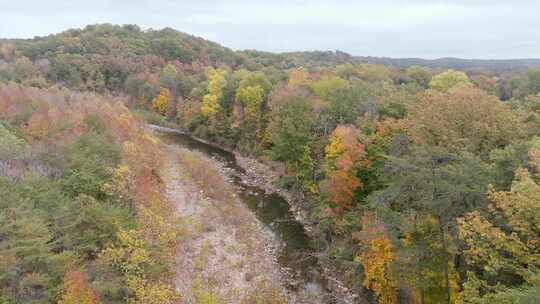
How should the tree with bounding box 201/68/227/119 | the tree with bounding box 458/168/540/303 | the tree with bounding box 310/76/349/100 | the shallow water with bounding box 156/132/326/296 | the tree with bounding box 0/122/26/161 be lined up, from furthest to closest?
the tree with bounding box 201/68/227/119 < the tree with bounding box 310/76/349/100 < the shallow water with bounding box 156/132/326/296 < the tree with bounding box 0/122/26/161 < the tree with bounding box 458/168/540/303

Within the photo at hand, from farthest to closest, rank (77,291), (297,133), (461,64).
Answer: (461,64)
(297,133)
(77,291)

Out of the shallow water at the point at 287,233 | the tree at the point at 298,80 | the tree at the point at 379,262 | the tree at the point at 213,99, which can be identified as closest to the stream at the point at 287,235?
the shallow water at the point at 287,233

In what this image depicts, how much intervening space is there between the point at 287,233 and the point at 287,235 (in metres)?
0.29

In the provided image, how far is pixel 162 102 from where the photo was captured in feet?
210

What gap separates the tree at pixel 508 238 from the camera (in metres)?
11.8

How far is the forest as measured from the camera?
13.1 meters

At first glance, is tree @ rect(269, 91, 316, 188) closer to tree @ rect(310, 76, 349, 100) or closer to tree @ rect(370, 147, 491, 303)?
tree @ rect(310, 76, 349, 100)

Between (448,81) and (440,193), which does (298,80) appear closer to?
(448,81)

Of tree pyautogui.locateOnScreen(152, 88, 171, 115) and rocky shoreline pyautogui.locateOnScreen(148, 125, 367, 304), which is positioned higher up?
tree pyautogui.locateOnScreen(152, 88, 171, 115)

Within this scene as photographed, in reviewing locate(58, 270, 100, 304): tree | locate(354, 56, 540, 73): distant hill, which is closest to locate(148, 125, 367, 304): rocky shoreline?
locate(58, 270, 100, 304): tree

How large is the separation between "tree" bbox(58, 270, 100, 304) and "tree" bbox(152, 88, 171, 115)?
170 feet

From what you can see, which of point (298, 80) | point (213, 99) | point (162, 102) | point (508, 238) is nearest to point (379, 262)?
point (508, 238)

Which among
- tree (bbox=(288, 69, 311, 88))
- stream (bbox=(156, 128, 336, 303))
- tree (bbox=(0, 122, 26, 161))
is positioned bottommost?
stream (bbox=(156, 128, 336, 303))

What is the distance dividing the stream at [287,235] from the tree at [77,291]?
9816 mm
